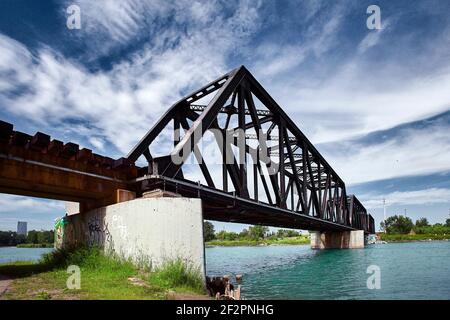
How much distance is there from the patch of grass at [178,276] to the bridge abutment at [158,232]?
263mm

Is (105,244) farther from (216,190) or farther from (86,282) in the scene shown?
(216,190)

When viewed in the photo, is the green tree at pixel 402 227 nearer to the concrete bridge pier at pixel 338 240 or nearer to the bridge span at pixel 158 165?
the concrete bridge pier at pixel 338 240

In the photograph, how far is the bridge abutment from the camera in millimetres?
13758

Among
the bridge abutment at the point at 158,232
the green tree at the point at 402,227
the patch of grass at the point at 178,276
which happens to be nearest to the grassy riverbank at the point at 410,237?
the green tree at the point at 402,227

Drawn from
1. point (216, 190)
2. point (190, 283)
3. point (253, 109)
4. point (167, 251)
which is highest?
point (253, 109)

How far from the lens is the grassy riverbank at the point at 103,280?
33.9 ft

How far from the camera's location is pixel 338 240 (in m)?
99.4

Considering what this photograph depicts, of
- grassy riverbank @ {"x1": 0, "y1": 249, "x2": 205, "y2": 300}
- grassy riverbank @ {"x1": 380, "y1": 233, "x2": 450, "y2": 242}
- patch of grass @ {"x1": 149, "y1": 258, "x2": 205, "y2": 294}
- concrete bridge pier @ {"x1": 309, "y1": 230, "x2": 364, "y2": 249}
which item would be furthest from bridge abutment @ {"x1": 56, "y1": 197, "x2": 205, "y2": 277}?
grassy riverbank @ {"x1": 380, "y1": 233, "x2": 450, "y2": 242}

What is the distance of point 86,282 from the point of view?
1188cm

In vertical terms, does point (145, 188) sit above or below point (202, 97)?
below
